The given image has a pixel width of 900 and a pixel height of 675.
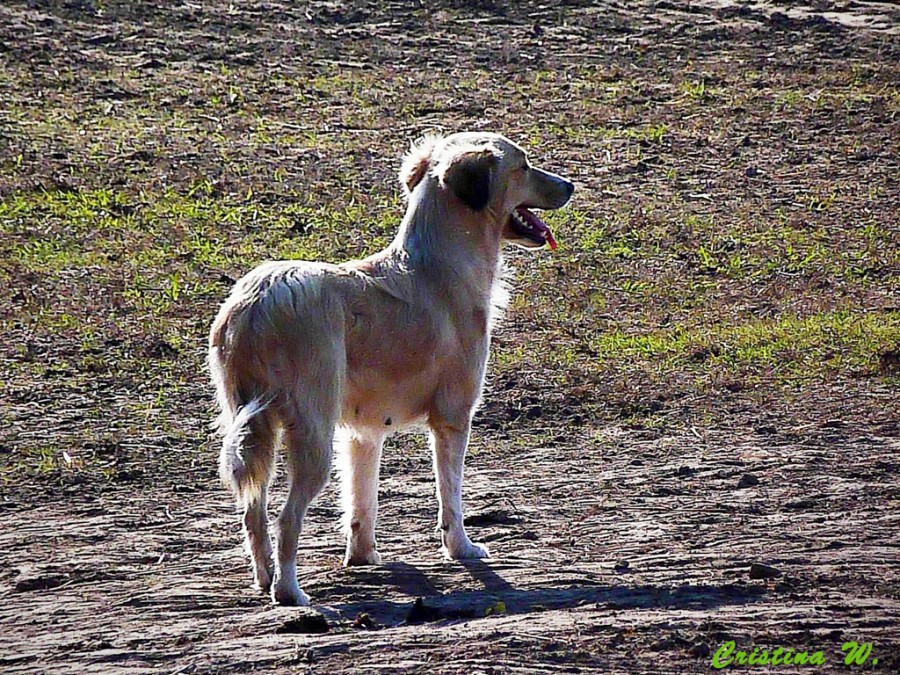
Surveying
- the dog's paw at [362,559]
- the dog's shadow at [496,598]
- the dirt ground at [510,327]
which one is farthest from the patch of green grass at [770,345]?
the dog's shadow at [496,598]

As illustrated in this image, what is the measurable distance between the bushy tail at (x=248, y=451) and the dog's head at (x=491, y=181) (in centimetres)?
183

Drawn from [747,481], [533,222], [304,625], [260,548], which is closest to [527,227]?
[533,222]

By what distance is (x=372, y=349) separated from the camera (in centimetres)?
667

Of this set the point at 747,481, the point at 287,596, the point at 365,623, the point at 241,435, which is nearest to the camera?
the point at 365,623

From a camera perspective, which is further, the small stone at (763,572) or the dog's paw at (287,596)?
the small stone at (763,572)

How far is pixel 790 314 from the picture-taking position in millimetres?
11898

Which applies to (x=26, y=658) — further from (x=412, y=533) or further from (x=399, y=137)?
(x=399, y=137)

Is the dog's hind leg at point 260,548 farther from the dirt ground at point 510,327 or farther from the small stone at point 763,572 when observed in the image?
the small stone at point 763,572

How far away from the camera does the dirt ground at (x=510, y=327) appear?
6.00 m

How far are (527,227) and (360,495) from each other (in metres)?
1.76

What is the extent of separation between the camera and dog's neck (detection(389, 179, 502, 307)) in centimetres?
726

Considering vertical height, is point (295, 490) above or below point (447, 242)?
below

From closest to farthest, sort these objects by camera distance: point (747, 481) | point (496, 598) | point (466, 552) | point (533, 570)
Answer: point (496, 598)
point (533, 570)
point (466, 552)
point (747, 481)
